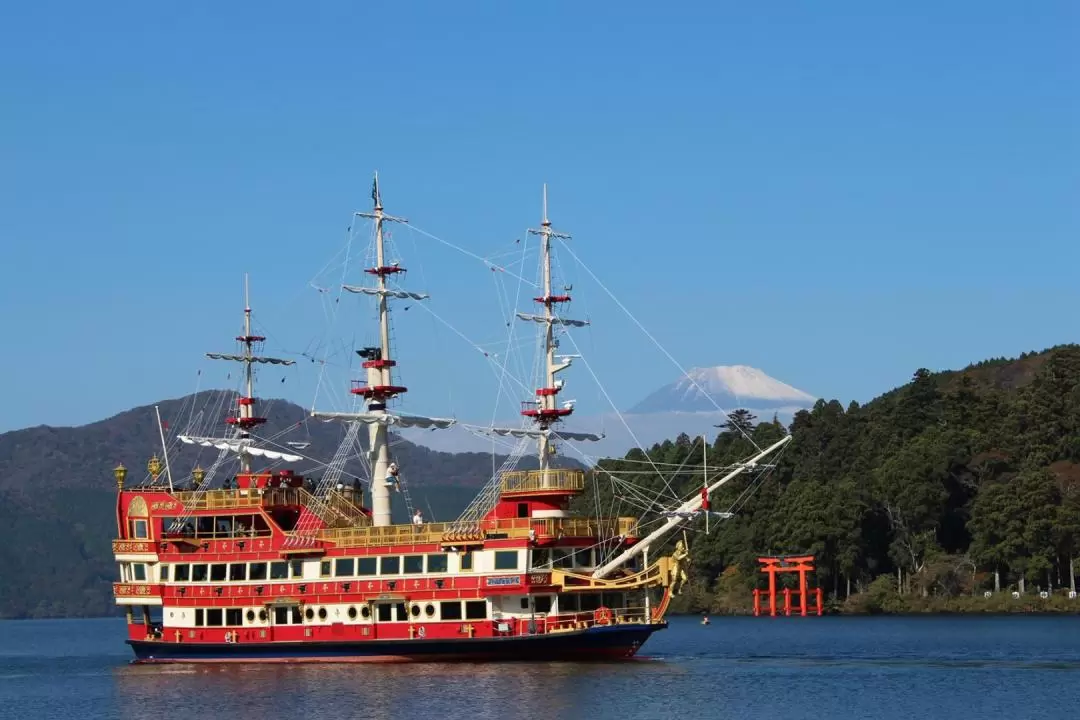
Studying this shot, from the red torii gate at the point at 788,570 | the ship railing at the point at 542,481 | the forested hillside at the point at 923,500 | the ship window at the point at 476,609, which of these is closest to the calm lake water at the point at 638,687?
the ship window at the point at 476,609

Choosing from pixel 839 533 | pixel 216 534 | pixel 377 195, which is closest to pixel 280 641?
pixel 216 534

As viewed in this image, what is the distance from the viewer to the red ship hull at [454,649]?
73.4 metres

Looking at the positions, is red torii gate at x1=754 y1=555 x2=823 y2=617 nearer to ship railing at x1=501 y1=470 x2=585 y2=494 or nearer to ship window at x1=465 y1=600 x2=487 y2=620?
ship railing at x1=501 y1=470 x2=585 y2=494

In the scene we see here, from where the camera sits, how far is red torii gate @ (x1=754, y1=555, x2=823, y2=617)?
136625 mm

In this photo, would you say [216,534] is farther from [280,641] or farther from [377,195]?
[377,195]

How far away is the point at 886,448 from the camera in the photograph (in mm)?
152500

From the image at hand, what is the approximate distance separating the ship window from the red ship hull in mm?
983

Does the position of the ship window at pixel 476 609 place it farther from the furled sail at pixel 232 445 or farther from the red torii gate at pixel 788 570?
the red torii gate at pixel 788 570

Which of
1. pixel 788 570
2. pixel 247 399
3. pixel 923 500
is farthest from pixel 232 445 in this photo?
pixel 923 500

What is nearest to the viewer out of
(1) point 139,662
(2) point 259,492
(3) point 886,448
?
(2) point 259,492

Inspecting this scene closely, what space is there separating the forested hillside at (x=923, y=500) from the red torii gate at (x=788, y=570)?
1615 millimetres

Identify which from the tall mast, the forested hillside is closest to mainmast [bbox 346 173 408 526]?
the tall mast

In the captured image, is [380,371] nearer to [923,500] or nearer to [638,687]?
[638,687]

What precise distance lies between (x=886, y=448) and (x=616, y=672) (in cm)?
8626
